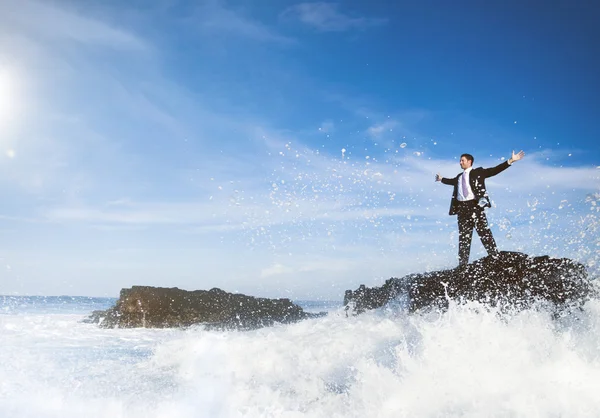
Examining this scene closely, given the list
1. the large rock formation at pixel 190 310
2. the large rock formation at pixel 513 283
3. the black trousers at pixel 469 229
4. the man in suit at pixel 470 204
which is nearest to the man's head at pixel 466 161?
the man in suit at pixel 470 204

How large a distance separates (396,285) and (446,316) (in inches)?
214

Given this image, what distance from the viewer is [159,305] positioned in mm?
26031

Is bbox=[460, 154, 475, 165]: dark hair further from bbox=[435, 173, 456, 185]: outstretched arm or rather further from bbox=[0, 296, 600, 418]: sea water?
bbox=[0, 296, 600, 418]: sea water

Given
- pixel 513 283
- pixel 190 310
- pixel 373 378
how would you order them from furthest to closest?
1. pixel 190 310
2. pixel 513 283
3. pixel 373 378

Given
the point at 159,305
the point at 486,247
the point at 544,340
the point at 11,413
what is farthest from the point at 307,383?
the point at 159,305

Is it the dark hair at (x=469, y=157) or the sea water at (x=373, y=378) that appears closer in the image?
the sea water at (x=373, y=378)

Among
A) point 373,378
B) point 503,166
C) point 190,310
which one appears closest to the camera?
point 373,378

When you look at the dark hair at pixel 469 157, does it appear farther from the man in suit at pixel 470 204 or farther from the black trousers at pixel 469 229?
the black trousers at pixel 469 229

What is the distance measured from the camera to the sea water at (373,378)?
14.8ft

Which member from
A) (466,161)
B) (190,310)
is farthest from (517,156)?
(190,310)

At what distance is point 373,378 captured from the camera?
5.20 m

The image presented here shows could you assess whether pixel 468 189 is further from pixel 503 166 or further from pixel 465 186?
pixel 503 166

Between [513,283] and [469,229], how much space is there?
1308 millimetres

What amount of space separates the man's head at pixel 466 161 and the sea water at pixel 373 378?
9.36ft
